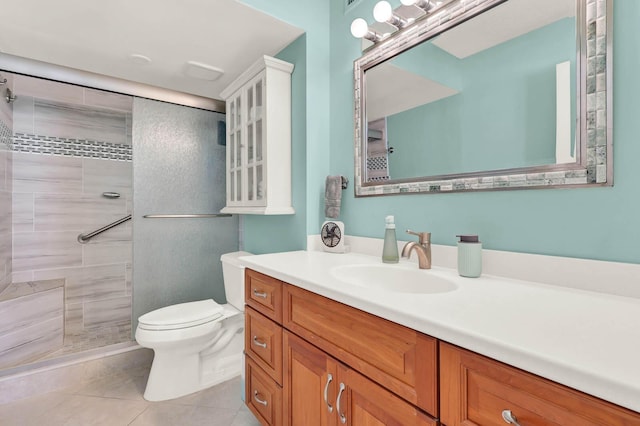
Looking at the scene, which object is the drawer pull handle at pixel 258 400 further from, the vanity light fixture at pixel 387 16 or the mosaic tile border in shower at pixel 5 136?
the mosaic tile border in shower at pixel 5 136

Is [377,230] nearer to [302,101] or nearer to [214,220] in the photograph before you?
[302,101]

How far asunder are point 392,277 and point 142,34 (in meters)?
1.86

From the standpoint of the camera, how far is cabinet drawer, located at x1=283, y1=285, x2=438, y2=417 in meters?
0.65

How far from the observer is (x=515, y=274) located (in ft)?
3.24

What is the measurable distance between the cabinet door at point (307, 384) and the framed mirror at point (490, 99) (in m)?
0.78

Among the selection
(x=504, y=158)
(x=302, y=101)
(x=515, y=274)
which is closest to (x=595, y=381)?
(x=515, y=274)

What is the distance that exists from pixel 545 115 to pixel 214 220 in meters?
2.34

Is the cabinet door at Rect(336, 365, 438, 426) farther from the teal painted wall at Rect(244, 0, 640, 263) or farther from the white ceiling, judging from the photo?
the white ceiling

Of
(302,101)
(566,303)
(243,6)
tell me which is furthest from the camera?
(302,101)

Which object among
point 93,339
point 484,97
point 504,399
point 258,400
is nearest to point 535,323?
point 504,399

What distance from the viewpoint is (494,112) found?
1.07m

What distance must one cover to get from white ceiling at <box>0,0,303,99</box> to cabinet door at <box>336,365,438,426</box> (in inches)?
66.5

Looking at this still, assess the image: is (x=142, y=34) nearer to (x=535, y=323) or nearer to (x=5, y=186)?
(x=5, y=186)

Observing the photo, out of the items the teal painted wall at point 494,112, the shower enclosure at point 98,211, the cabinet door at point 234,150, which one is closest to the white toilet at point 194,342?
the cabinet door at point 234,150
